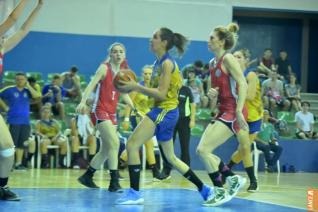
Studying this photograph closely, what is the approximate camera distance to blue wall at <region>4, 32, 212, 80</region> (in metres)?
20.9

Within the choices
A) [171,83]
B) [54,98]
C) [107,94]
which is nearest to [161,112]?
[171,83]

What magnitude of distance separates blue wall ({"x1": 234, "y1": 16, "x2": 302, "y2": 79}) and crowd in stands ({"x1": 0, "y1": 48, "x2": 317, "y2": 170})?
Answer: 5005 millimetres

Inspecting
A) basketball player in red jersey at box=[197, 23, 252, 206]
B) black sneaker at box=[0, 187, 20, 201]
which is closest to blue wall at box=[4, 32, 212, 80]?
basketball player in red jersey at box=[197, 23, 252, 206]

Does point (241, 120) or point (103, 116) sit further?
point (103, 116)

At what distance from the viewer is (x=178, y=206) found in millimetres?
7723

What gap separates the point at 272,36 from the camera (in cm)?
2638

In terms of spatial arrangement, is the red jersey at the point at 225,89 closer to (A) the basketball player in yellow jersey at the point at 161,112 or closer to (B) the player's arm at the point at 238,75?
(B) the player's arm at the point at 238,75

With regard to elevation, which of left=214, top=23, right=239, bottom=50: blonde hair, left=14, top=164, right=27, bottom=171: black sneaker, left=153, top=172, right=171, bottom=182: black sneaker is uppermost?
left=214, top=23, right=239, bottom=50: blonde hair

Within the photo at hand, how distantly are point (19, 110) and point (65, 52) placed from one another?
22.1 feet

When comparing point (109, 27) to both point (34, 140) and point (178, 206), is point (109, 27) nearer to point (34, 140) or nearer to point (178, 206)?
point (34, 140)

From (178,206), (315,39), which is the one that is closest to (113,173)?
(178,206)

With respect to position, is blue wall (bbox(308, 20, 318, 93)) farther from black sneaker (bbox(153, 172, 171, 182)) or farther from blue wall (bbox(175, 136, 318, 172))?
black sneaker (bbox(153, 172, 171, 182))

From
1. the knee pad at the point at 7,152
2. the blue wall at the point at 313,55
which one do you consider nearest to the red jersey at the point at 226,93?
the knee pad at the point at 7,152

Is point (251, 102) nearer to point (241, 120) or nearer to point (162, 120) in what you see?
point (241, 120)
